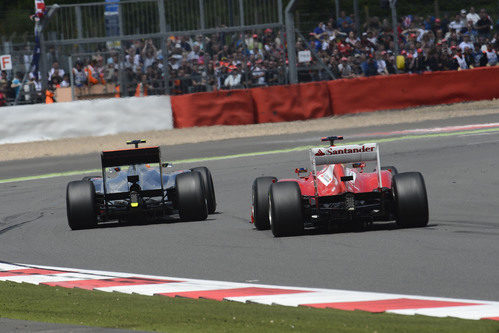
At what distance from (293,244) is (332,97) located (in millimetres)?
17263

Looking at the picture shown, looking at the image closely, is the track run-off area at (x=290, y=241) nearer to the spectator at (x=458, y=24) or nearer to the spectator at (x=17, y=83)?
the spectator at (x=17, y=83)

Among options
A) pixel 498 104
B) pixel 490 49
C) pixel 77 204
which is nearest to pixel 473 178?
pixel 77 204

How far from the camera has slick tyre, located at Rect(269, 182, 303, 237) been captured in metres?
9.84

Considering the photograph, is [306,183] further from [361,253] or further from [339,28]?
[339,28]

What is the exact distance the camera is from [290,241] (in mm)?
9805

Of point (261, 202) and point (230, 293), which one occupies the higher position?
point (261, 202)

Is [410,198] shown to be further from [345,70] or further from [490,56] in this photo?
[490,56]

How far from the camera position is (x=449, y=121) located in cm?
2425

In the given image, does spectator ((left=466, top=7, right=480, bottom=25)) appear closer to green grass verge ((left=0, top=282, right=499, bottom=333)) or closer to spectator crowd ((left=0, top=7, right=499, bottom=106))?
spectator crowd ((left=0, top=7, right=499, bottom=106))

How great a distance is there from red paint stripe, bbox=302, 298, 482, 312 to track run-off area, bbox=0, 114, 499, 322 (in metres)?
0.30

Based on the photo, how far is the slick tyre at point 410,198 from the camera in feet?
32.3

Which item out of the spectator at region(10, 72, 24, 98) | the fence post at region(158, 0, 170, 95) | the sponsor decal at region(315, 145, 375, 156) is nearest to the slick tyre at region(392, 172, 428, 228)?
the sponsor decal at region(315, 145, 375, 156)

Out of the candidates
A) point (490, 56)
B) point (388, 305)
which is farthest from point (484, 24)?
point (388, 305)

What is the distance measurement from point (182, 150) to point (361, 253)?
13.8m
